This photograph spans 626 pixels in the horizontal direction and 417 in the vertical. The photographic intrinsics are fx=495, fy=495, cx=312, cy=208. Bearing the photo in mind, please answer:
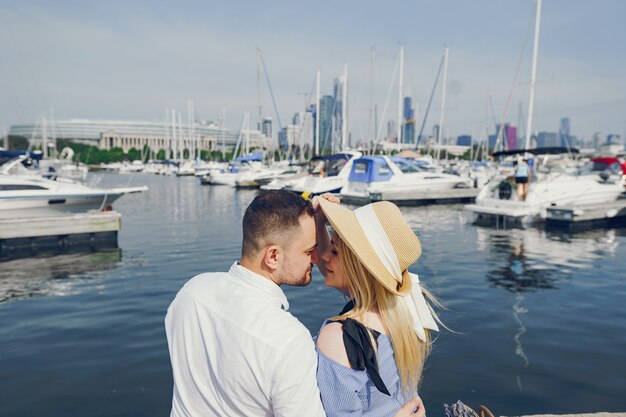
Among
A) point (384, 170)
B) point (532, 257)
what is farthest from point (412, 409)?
point (384, 170)

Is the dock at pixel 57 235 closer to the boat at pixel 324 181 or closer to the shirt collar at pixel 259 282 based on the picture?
the shirt collar at pixel 259 282

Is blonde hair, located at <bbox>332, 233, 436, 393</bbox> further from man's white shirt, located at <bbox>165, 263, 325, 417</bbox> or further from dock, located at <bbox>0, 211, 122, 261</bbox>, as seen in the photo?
dock, located at <bbox>0, 211, 122, 261</bbox>

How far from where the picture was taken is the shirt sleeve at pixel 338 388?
201cm

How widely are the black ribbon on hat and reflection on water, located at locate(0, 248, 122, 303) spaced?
10.1 metres

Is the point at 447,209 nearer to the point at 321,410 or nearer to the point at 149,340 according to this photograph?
the point at 149,340

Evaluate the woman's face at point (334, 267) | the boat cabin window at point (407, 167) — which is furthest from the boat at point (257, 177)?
the woman's face at point (334, 267)

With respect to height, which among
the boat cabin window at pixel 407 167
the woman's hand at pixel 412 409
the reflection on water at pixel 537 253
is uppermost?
the boat cabin window at pixel 407 167

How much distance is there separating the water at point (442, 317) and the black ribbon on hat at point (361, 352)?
13.0 feet

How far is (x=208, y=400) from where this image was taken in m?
1.93

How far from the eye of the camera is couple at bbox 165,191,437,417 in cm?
177

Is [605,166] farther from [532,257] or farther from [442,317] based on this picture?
[442,317]

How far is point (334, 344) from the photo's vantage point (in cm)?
207

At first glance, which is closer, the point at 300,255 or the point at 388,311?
the point at 300,255

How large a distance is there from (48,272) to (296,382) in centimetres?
1270
